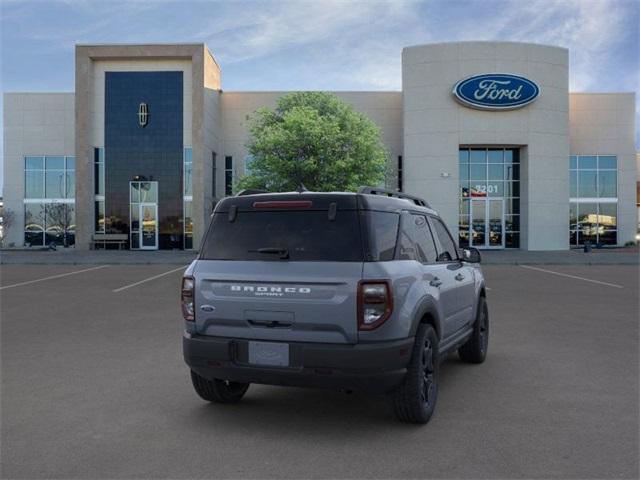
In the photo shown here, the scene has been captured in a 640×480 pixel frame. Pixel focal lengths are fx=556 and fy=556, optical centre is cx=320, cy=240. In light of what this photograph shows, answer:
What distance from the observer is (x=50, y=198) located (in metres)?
37.3

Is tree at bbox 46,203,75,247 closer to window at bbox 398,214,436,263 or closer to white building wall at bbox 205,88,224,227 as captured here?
white building wall at bbox 205,88,224,227

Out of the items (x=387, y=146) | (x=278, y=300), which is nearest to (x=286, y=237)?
(x=278, y=300)

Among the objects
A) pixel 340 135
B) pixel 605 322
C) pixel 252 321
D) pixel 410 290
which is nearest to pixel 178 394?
pixel 252 321

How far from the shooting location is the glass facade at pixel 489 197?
34.2 meters

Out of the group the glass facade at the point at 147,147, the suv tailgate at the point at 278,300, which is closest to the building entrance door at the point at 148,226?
the glass facade at the point at 147,147

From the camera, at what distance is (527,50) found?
3222 cm

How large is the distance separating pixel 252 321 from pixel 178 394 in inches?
62.4

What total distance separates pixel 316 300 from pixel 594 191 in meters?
36.8

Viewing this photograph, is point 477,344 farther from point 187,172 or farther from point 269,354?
point 187,172

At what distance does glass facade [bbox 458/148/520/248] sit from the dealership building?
8cm

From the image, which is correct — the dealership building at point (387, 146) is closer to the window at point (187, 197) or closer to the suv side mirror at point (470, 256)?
the window at point (187, 197)

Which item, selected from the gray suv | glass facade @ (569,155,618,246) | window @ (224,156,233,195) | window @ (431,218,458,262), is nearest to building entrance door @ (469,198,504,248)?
glass facade @ (569,155,618,246)

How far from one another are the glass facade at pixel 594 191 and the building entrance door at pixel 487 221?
17.8ft

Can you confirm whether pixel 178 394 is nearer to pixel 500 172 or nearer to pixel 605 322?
pixel 605 322
